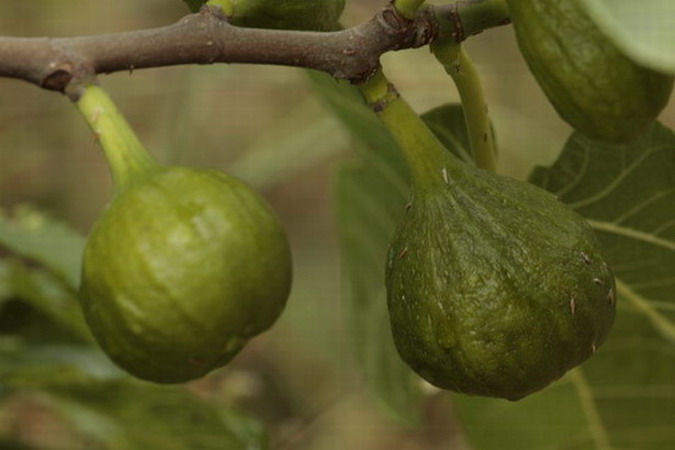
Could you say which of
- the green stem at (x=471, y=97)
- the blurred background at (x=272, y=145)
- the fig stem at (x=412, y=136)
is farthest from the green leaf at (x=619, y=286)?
the blurred background at (x=272, y=145)

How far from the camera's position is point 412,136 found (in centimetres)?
112

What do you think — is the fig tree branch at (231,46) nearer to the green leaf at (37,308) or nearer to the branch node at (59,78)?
the branch node at (59,78)

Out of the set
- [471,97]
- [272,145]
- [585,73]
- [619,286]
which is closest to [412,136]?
[471,97]

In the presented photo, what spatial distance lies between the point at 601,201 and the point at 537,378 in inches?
17.9

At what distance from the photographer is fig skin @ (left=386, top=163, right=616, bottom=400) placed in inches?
40.6

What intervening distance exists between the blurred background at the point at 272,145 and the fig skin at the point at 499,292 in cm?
180

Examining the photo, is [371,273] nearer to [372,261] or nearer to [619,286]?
[372,261]

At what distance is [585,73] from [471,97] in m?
0.27

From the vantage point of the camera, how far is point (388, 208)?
180cm

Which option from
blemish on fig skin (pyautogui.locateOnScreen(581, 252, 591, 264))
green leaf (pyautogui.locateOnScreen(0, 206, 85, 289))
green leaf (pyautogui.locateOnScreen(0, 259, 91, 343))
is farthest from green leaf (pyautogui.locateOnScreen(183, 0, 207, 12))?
green leaf (pyautogui.locateOnScreen(0, 259, 91, 343))

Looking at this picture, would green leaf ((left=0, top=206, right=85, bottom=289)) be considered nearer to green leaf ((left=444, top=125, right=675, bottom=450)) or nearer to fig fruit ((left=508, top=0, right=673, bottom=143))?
green leaf ((left=444, top=125, right=675, bottom=450))

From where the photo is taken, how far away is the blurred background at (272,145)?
314cm

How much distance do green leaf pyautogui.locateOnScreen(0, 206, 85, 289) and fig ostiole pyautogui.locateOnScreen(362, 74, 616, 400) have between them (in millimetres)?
754

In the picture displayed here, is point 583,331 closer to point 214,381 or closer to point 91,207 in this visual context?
point 214,381
